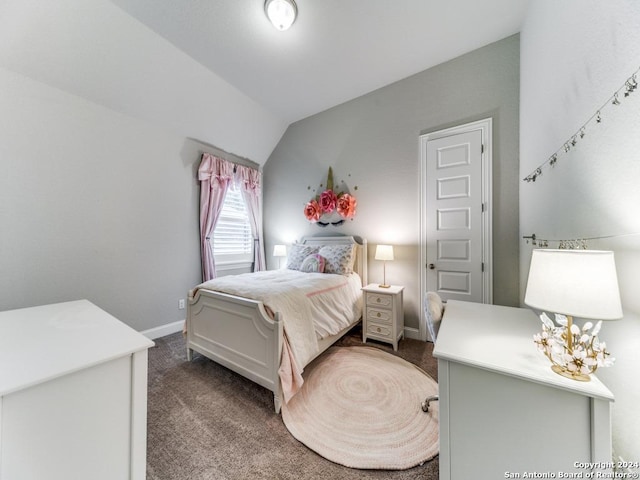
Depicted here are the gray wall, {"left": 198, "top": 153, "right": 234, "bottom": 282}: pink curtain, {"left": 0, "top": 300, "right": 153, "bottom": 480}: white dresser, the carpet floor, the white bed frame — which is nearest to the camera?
{"left": 0, "top": 300, "right": 153, "bottom": 480}: white dresser

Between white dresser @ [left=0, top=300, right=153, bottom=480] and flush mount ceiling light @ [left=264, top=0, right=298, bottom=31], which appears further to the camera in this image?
flush mount ceiling light @ [left=264, top=0, right=298, bottom=31]

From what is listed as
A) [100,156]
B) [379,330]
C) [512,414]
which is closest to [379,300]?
[379,330]

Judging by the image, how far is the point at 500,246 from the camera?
2.40m

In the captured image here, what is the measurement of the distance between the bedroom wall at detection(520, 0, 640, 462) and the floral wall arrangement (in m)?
1.97

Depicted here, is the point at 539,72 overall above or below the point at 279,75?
below

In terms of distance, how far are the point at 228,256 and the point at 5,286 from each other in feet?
7.03

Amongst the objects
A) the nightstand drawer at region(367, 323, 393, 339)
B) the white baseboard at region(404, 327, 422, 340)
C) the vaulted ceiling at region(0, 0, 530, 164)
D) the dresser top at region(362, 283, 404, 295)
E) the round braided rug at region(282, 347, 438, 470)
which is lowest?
the round braided rug at region(282, 347, 438, 470)

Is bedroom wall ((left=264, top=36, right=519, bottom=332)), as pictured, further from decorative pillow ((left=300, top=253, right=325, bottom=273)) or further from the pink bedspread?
the pink bedspread

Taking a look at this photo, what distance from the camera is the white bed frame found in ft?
5.51

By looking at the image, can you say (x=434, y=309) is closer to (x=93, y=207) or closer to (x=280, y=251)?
(x=280, y=251)

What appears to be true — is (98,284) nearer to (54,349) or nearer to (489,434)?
(54,349)

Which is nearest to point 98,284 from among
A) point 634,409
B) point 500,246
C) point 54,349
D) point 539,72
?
point 54,349

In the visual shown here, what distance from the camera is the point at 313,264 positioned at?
3039 mm

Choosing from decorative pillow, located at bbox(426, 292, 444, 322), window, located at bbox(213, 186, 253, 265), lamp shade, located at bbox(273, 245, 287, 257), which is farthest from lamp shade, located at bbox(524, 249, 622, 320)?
window, located at bbox(213, 186, 253, 265)
